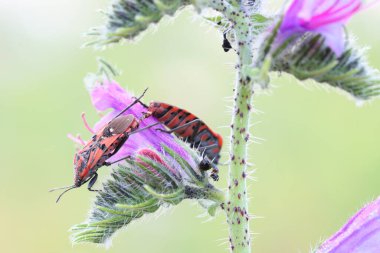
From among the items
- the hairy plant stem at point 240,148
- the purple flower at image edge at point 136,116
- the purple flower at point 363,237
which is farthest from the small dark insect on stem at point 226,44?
the purple flower at point 363,237

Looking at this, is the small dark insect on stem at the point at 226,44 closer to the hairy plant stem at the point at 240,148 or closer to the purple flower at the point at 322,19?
the hairy plant stem at the point at 240,148

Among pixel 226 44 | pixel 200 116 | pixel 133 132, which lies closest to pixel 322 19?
pixel 226 44

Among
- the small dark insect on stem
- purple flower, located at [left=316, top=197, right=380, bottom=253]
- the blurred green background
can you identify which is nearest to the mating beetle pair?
the small dark insect on stem

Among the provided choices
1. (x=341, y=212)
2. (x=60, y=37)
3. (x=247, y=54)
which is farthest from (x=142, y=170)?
(x=60, y=37)

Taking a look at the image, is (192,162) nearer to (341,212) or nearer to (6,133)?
(341,212)

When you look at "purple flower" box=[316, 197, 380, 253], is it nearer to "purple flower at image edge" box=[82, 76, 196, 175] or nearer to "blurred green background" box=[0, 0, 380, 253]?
"purple flower at image edge" box=[82, 76, 196, 175]
